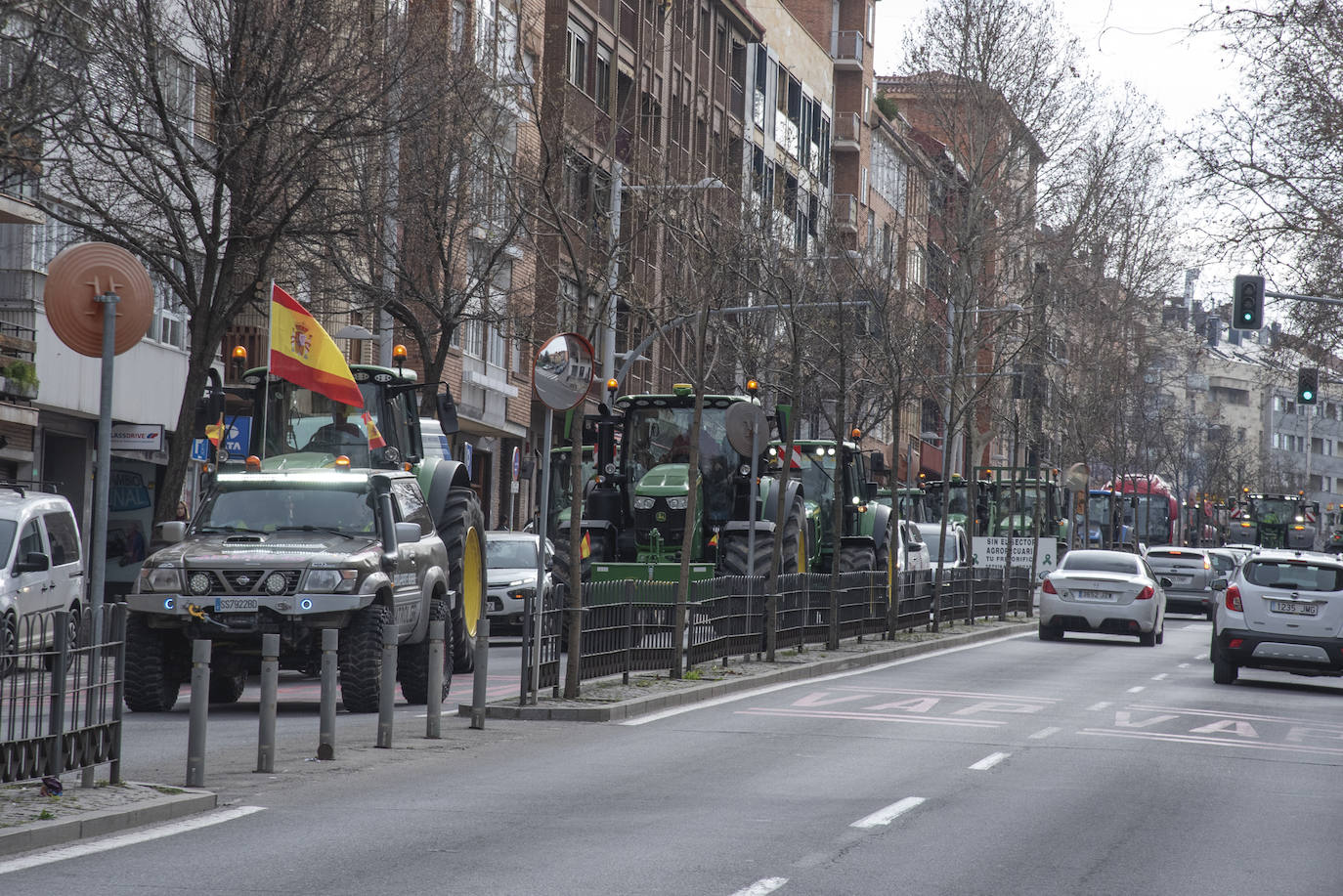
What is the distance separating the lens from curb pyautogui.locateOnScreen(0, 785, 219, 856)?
29.8 ft

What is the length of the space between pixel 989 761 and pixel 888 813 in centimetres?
332

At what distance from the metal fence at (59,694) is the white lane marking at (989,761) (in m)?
5.81

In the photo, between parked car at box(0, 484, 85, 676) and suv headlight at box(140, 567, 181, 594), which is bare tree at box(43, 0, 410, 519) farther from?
suv headlight at box(140, 567, 181, 594)

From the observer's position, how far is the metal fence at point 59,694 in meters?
9.76

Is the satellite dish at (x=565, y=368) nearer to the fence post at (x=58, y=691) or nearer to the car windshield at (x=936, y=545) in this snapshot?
the fence post at (x=58, y=691)

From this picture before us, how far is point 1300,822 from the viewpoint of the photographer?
37.9 ft

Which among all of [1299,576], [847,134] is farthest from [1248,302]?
[847,134]

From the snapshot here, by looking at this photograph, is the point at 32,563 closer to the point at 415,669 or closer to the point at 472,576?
the point at 472,576

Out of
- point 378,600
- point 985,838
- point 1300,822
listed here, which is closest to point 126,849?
point 985,838

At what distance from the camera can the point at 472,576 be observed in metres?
21.3

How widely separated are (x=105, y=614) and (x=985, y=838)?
4603 mm

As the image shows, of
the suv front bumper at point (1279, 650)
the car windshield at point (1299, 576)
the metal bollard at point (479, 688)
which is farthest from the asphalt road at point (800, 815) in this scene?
the car windshield at point (1299, 576)

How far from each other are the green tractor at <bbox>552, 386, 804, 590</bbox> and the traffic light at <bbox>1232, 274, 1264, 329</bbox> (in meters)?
9.40

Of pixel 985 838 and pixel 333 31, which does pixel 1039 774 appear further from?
pixel 333 31
